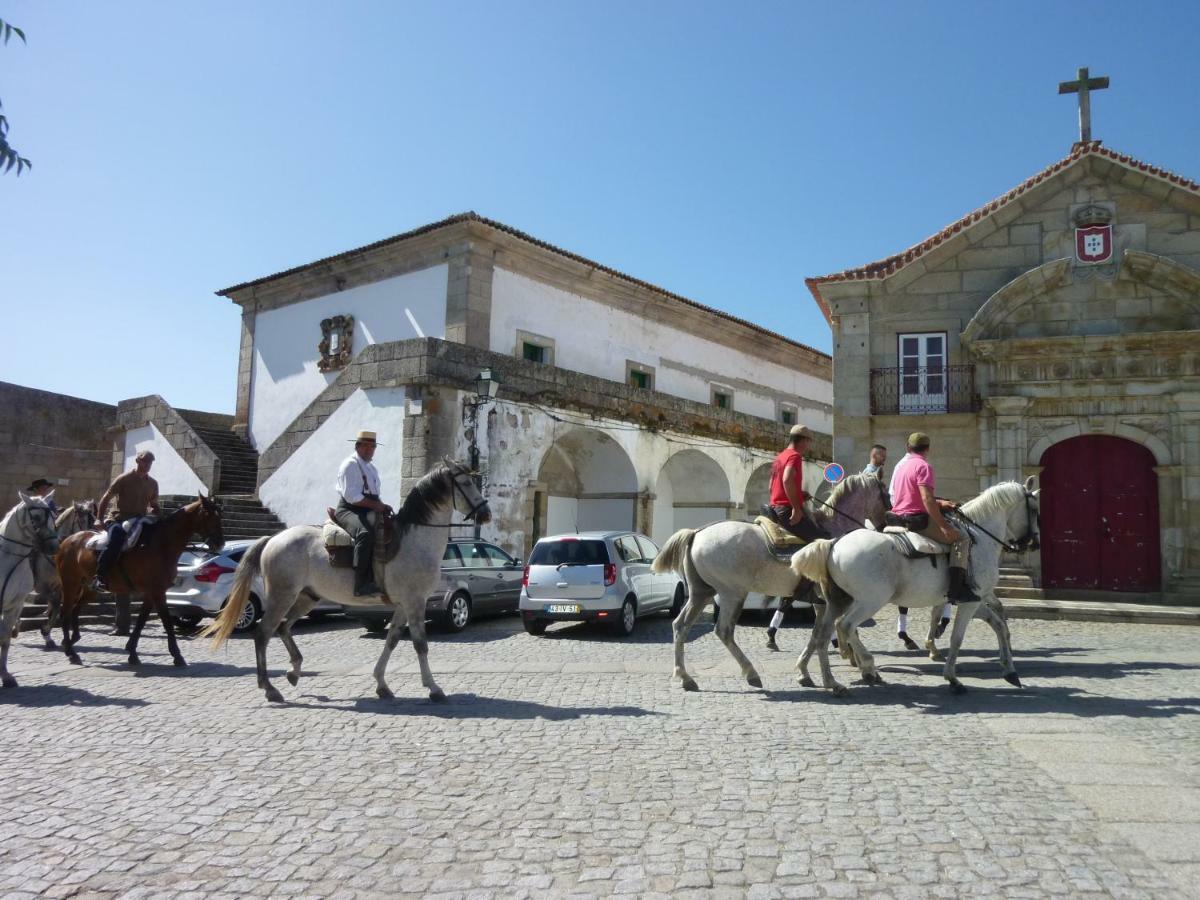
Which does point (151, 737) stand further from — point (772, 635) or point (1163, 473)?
point (1163, 473)

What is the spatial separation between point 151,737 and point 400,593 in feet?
7.55

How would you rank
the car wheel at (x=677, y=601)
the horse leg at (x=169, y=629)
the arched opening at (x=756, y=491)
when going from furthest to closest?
the arched opening at (x=756, y=491) < the car wheel at (x=677, y=601) < the horse leg at (x=169, y=629)

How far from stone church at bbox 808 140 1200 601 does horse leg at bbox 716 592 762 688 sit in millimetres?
9906

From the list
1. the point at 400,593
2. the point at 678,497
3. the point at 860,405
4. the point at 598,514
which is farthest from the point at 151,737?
the point at 678,497

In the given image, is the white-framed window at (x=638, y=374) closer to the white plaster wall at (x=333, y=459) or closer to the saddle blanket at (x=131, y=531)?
the white plaster wall at (x=333, y=459)

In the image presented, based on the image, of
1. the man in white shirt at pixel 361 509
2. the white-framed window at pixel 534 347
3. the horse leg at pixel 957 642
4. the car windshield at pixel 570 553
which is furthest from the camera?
the white-framed window at pixel 534 347

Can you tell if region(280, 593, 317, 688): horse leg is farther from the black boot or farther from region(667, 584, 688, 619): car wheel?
region(667, 584, 688, 619): car wheel

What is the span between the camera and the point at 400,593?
26.3 feet

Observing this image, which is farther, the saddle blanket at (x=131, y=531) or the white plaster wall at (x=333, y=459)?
the white plaster wall at (x=333, y=459)

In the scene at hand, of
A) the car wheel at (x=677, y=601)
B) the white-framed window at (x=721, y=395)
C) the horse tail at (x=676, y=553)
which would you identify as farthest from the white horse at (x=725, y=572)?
the white-framed window at (x=721, y=395)

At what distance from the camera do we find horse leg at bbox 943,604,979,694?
772 centimetres

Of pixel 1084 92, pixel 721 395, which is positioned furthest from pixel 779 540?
pixel 721 395

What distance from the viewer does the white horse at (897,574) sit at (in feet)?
25.0

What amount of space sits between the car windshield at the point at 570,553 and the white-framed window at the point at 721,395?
17590mm
